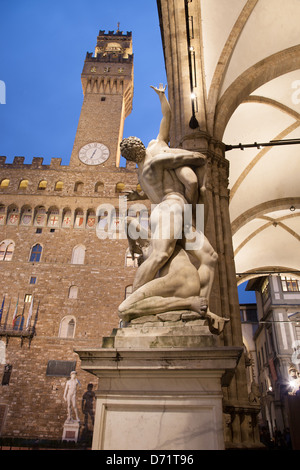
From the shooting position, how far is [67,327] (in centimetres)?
1930

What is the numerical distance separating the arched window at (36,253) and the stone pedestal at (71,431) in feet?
29.1

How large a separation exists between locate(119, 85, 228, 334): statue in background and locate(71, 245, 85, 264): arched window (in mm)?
18528

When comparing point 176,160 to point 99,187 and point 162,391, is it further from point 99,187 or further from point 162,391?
point 99,187

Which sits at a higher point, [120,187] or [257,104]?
[120,187]

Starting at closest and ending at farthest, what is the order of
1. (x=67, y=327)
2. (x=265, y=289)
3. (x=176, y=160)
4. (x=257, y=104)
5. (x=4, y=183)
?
(x=176, y=160)
(x=257, y=104)
(x=67, y=327)
(x=4, y=183)
(x=265, y=289)

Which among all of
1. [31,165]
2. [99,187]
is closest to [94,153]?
[99,187]

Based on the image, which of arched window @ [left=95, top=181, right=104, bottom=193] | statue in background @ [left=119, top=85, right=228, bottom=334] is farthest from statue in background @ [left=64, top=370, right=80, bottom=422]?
statue in background @ [left=119, top=85, right=228, bottom=334]

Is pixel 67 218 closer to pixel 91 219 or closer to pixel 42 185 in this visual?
pixel 91 219

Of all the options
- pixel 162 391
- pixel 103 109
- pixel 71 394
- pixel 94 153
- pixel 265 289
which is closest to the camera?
pixel 162 391

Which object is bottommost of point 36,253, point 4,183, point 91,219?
point 36,253

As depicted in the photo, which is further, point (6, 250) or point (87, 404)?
point (6, 250)

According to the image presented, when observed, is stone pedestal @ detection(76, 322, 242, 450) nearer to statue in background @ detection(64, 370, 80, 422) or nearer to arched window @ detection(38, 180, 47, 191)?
statue in background @ detection(64, 370, 80, 422)

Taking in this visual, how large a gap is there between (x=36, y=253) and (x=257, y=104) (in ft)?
51.4

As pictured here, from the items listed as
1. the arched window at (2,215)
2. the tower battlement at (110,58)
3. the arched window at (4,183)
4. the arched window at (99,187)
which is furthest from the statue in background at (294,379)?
the tower battlement at (110,58)
